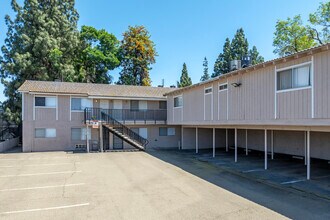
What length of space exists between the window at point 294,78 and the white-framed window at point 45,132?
17.3 meters

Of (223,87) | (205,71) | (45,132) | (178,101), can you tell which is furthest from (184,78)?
(223,87)

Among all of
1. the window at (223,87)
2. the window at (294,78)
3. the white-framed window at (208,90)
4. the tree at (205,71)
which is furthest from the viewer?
the tree at (205,71)

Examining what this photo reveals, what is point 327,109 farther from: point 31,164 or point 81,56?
point 81,56

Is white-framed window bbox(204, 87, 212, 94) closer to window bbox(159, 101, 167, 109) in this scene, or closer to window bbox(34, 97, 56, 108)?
window bbox(159, 101, 167, 109)

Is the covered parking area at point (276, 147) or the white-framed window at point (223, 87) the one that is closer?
the covered parking area at point (276, 147)

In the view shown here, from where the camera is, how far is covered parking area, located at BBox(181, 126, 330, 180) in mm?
12297

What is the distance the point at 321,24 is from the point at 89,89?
2797 centimetres

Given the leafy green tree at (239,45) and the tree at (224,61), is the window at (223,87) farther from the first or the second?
the leafy green tree at (239,45)

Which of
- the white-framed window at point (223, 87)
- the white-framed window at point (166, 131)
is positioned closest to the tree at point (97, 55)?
the white-framed window at point (166, 131)

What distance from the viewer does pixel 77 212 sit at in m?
7.07

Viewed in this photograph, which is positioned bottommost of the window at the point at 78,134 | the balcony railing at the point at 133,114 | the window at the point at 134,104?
the window at the point at 78,134

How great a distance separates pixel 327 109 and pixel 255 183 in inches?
158

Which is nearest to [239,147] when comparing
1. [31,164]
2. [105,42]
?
[31,164]

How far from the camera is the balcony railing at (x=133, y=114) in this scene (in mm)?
20500
